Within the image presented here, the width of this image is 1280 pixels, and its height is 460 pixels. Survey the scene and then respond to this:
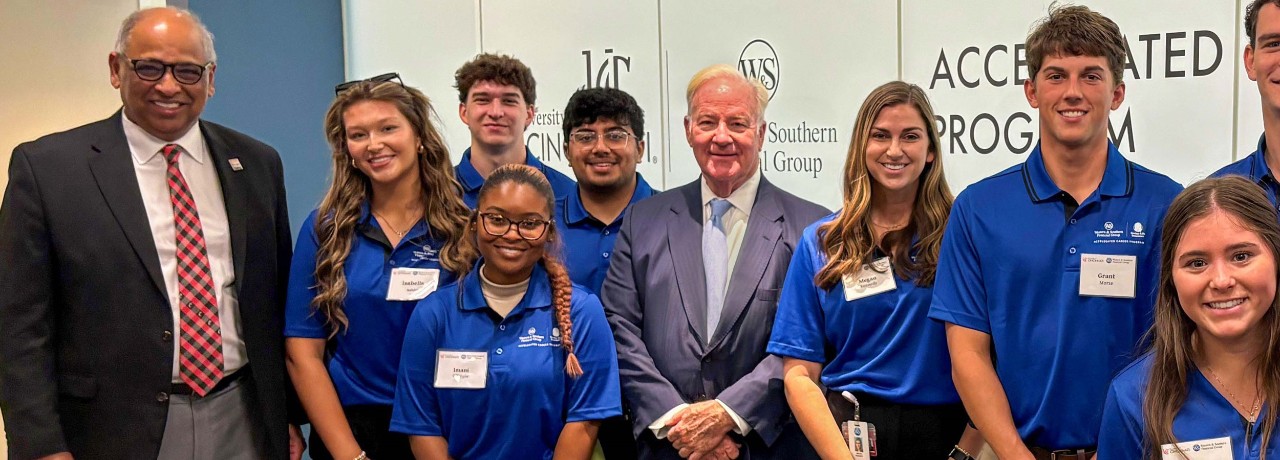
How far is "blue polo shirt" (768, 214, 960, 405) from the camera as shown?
264 cm

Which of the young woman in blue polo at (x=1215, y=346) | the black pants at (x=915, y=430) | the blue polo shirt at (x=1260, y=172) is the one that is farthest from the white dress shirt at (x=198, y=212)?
the blue polo shirt at (x=1260, y=172)

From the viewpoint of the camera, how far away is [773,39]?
4602 mm

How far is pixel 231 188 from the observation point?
2.85 meters

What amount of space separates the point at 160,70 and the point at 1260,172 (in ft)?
8.63

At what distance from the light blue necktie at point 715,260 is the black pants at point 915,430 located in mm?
497

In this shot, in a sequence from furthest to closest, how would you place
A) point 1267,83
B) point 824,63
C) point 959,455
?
point 824,63, point 959,455, point 1267,83

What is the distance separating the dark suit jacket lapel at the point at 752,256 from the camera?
112 inches

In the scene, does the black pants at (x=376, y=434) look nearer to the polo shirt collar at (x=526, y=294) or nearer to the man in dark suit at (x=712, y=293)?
the polo shirt collar at (x=526, y=294)

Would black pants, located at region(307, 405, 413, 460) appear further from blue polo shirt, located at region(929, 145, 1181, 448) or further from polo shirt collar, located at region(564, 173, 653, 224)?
blue polo shirt, located at region(929, 145, 1181, 448)

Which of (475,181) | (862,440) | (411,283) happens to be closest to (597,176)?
A: (475,181)

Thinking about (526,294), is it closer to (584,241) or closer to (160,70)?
(584,241)

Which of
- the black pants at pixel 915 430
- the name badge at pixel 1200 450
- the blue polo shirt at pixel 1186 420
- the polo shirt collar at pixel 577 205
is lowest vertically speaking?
the black pants at pixel 915 430

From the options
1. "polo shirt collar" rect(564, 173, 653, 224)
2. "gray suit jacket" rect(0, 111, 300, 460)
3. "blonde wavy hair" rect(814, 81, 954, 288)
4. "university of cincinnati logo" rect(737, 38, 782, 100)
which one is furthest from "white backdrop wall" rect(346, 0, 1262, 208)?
"gray suit jacket" rect(0, 111, 300, 460)

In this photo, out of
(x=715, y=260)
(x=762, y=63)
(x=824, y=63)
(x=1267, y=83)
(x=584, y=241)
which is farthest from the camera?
(x=762, y=63)
